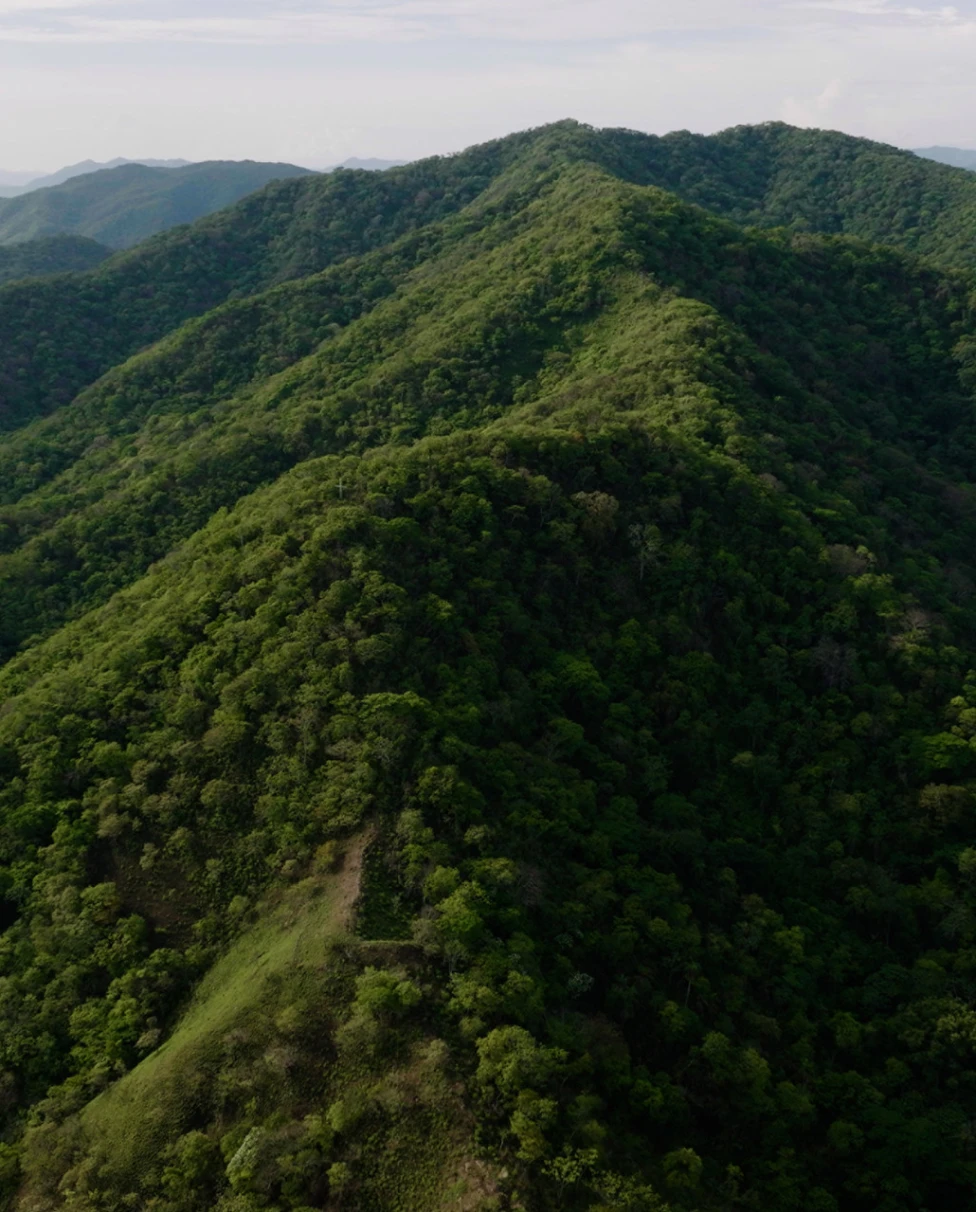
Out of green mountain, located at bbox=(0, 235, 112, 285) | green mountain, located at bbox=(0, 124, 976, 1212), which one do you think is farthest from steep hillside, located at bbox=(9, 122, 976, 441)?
green mountain, located at bbox=(0, 124, 976, 1212)

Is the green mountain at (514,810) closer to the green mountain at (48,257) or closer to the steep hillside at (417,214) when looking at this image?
the steep hillside at (417,214)

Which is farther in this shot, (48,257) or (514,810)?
(48,257)

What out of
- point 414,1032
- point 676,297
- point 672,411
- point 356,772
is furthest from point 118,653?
point 676,297

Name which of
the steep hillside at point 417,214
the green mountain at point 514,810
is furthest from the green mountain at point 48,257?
the green mountain at point 514,810

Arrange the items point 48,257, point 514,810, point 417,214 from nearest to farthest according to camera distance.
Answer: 1. point 514,810
2. point 417,214
3. point 48,257

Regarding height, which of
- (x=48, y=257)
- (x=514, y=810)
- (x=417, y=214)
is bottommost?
(x=514, y=810)

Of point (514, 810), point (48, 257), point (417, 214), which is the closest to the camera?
point (514, 810)

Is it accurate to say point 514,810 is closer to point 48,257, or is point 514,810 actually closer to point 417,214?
point 417,214

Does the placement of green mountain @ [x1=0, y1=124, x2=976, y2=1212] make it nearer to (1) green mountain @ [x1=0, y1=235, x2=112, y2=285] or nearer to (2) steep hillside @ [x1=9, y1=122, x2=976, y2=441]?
(2) steep hillside @ [x1=9, y1=122, x2=976, y2=441]

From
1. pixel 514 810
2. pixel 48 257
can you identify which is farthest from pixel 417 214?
pixel 514 810
